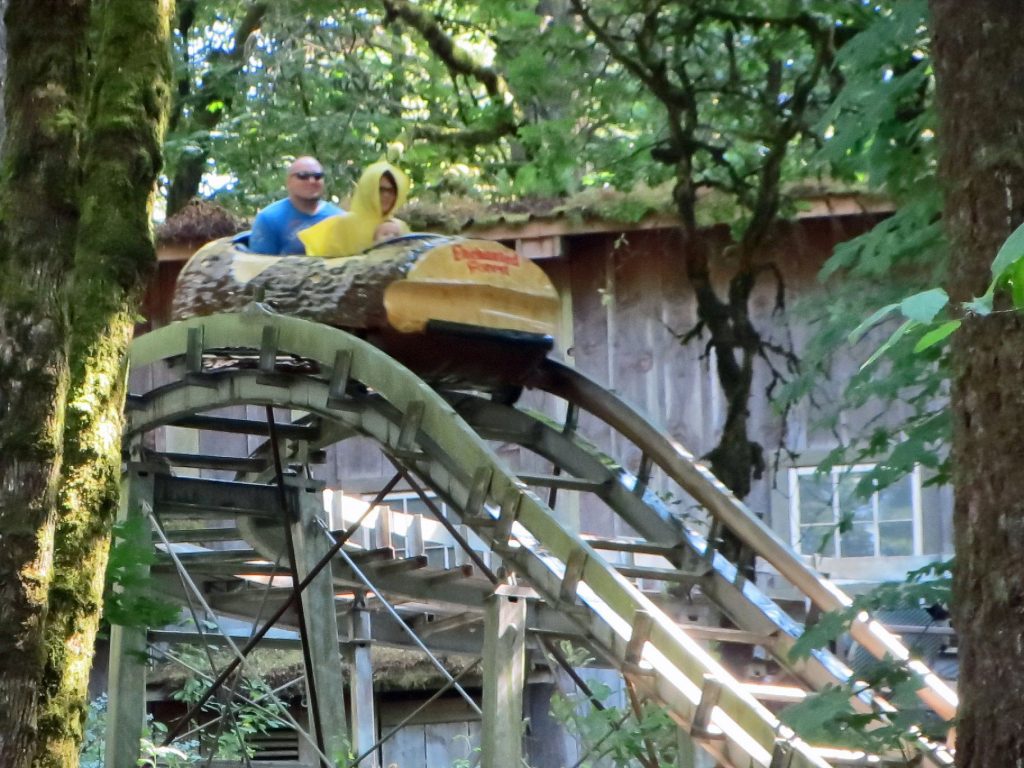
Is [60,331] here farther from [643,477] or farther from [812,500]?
[812,500]

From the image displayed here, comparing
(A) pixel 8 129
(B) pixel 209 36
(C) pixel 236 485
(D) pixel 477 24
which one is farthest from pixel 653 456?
(B) pixel 209 36

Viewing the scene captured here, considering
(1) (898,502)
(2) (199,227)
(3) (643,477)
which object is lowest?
(3) (643,477)

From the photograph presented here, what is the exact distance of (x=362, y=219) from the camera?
7.23 m

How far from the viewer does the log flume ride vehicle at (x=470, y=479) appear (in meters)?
5.77

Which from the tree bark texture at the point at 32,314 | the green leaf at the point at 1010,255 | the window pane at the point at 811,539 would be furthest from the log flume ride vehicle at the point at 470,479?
the green leaf at the point at 1010,255

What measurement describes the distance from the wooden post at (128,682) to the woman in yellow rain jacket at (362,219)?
5.09 feet

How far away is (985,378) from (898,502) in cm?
694

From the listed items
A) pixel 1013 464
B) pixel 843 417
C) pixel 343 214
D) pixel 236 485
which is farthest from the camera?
pixel 843 417

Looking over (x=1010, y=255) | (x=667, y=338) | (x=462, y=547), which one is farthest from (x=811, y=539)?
(x=1010, y=255)

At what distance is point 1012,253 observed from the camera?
1.57 metres

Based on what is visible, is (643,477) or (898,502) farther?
(898,502)

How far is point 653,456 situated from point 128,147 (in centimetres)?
384

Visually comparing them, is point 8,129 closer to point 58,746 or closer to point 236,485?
point 58,746

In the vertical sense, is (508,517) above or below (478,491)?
below
